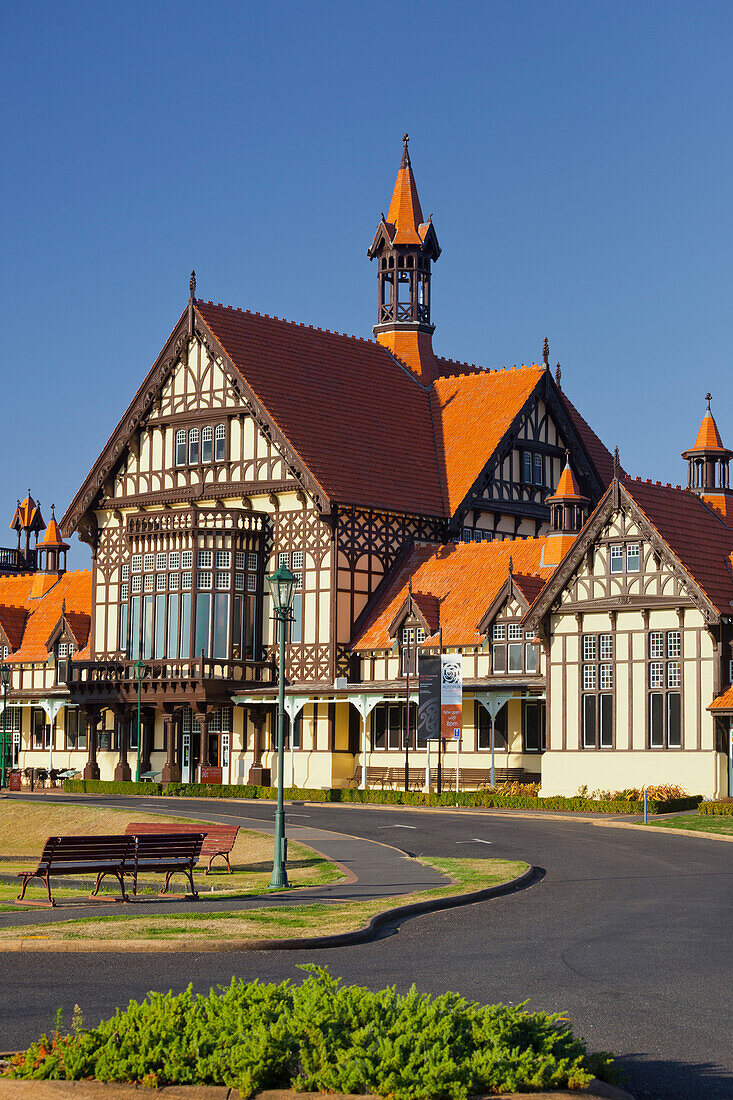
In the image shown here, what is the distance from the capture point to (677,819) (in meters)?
38.8

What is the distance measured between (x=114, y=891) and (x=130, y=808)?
1745 centimetres

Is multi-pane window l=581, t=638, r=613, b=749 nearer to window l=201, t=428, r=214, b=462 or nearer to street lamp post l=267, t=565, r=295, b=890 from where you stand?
window l=201, t=428, r=214, b=462

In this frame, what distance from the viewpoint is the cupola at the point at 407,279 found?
71812 mm

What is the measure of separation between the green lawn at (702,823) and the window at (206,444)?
94.8 feet

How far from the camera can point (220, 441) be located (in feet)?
202

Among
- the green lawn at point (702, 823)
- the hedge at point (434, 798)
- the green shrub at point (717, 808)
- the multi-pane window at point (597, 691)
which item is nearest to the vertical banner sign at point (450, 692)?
the hedge at point (434, 798)

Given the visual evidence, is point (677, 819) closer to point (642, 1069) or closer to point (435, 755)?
point (435, 755)

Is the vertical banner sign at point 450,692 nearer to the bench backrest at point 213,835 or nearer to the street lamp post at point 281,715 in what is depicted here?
the bench backrest at point 213,835

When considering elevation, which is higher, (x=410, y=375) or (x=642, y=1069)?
(x=410, y=375)

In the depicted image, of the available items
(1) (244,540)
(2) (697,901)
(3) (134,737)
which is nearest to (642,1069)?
(2) (697,901)

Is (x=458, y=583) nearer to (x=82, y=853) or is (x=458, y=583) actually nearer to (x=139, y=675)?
(x=139, y=675)

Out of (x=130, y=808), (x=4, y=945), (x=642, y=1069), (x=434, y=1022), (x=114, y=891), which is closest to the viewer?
(x=434, y=1022)

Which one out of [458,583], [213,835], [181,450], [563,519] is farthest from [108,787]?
[213,835]

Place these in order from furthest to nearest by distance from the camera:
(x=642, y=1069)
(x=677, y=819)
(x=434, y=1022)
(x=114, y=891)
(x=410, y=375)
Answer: (x=410, y=375)
(x=677, y=819)
(x=114, y=891)
(x=642, y=1069)
(x=434, y=1022)
